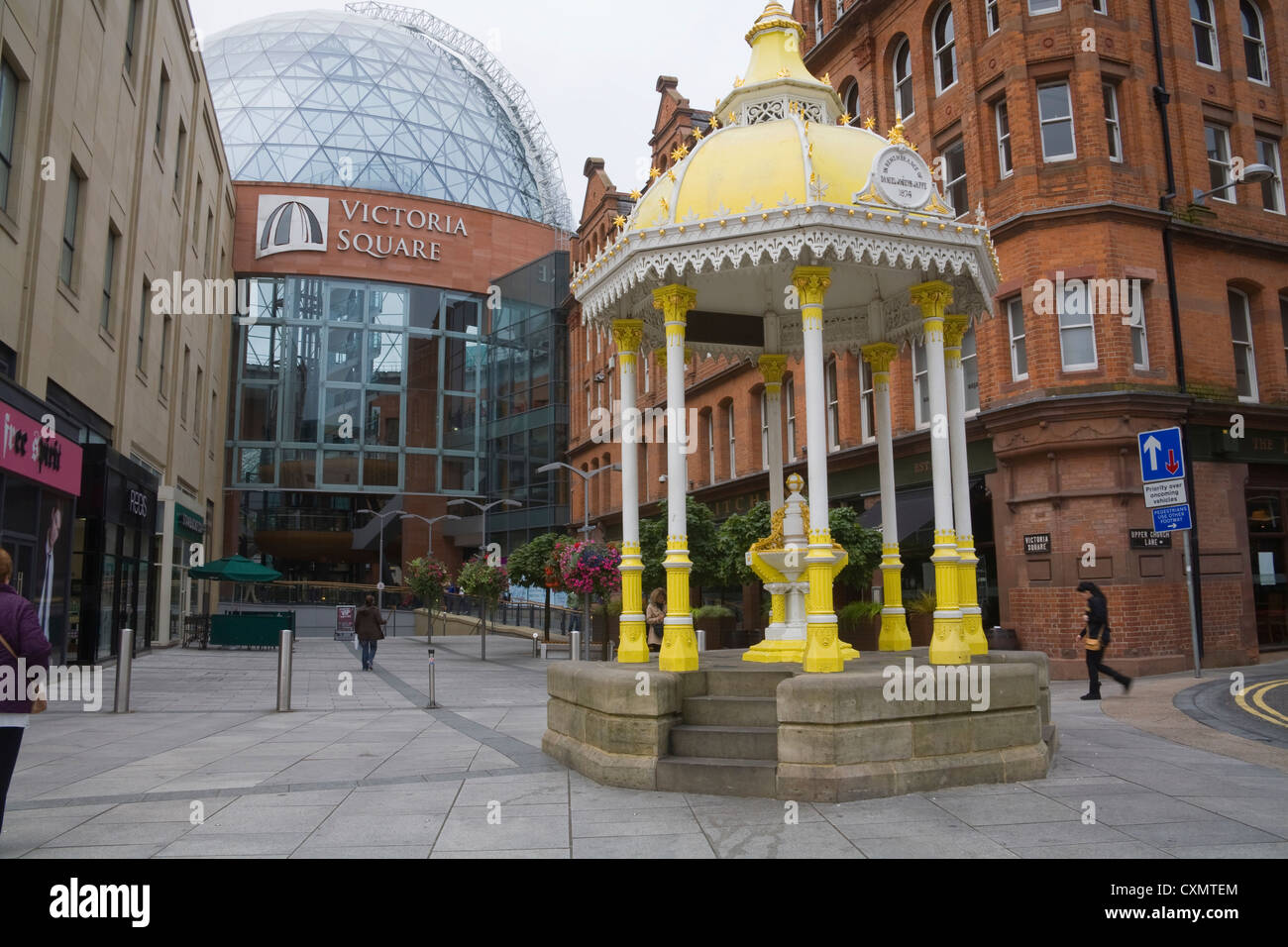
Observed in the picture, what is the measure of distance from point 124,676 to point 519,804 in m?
10.3

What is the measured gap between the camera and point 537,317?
59062mm

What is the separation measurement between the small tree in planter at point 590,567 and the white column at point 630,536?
41.8 feet

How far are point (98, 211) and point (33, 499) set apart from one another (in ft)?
24.4

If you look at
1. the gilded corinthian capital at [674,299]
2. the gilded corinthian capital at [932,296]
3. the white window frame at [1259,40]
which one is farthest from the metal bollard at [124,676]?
the white window frame at [1259,40]

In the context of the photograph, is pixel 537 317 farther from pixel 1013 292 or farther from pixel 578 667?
pixel 578 667

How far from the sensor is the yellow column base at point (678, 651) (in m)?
8.65

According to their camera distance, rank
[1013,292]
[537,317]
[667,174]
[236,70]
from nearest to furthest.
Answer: [667,174], [1013,292], [537,317], [236,70]

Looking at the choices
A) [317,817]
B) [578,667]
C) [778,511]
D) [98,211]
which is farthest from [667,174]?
[98,211]

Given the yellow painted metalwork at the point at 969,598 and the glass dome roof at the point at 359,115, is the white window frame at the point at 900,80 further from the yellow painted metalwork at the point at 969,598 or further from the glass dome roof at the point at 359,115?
the glass dome roof at the point at 359,115

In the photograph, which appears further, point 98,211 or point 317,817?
point 98,211

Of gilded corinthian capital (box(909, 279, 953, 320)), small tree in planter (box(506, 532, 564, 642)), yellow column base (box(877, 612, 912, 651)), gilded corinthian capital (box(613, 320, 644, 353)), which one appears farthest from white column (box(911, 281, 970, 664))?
small tree in planter (box(506, 532, 564, 642))

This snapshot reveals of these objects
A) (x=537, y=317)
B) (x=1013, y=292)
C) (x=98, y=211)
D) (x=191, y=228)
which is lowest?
(x=1013, y=292)

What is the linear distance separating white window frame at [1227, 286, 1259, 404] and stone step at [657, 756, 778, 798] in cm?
1967

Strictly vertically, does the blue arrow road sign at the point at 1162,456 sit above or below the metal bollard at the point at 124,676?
above
